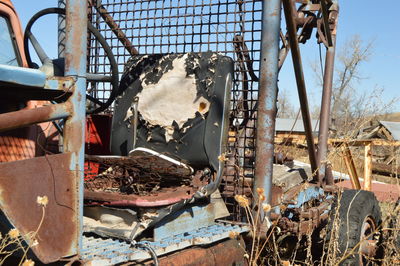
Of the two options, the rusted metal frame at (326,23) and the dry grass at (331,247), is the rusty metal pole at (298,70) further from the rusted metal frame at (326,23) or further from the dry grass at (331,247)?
the rusted metal frame at (326,23)

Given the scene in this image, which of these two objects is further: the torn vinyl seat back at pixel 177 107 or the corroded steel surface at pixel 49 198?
the torn vinyl seat back at pixel 177 107

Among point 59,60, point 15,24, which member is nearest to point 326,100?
point 59,60

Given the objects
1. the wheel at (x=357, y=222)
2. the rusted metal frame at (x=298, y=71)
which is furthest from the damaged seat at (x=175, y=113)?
the wheel at (x=357, y=222)

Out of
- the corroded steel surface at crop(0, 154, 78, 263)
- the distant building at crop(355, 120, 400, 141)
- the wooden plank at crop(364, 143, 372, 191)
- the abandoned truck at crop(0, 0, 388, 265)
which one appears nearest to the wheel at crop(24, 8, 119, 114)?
the abandoned truck at crop(0, 0, 388, 265)

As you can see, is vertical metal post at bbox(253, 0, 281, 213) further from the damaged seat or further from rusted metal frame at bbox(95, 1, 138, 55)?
→ rusted metal frame at bbox(95, 1, 138, 55)

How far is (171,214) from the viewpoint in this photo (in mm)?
2463

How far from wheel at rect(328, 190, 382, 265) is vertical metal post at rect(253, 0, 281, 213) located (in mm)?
663

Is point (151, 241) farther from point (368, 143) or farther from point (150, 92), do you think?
point (368, 143)

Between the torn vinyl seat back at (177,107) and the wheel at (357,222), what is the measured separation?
1063 mm

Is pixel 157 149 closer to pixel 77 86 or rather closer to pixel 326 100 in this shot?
pixel 77 86

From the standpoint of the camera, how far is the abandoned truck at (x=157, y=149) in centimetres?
183

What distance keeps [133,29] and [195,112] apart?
1.17m

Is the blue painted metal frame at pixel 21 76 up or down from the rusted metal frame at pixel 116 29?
down

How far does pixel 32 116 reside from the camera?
1.76 meters
